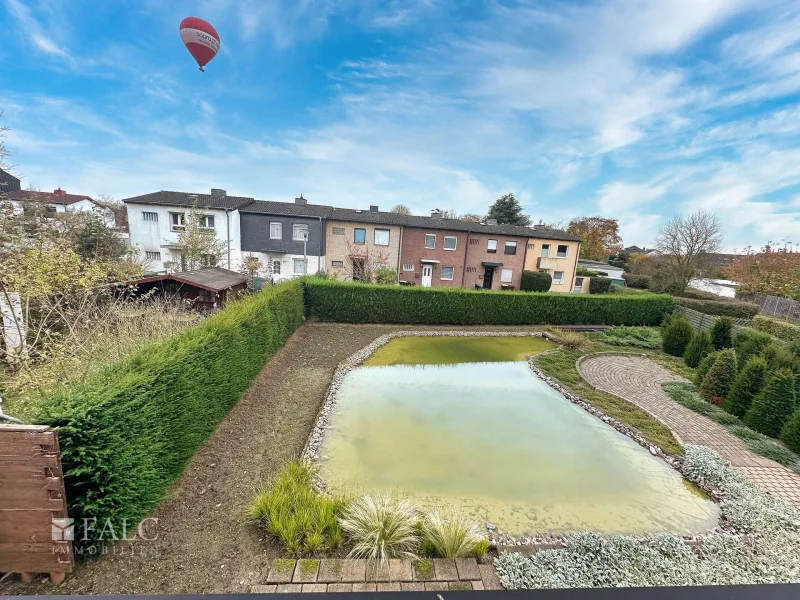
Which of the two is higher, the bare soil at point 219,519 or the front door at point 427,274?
the front door at point 427,274

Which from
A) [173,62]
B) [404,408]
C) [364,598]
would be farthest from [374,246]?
[364,598]

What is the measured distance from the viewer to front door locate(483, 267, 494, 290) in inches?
1100

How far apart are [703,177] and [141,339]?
49.4 ft

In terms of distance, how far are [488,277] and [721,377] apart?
19.3 m

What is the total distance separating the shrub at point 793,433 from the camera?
23.0 feet

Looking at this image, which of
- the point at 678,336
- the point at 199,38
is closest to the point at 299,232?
the point at 199,38

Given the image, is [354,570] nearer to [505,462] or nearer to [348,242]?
[505,462]

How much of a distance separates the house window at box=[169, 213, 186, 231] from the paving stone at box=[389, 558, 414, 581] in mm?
24688

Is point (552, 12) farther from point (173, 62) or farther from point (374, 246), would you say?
point (374, 246)

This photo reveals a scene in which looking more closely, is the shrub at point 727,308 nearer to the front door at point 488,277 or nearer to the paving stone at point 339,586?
the front door at point 488,277

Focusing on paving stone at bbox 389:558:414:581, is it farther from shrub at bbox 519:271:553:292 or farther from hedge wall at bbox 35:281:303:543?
shrub at bbox 519:271:553:292

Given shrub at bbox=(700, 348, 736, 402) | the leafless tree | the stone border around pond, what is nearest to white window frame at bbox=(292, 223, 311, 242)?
the stone border around pond

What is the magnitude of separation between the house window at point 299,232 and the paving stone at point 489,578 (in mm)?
22954

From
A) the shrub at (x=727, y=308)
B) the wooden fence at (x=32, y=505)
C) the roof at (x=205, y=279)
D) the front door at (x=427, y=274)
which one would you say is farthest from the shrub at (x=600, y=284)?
the wooden fence at (x=32, y=505)
